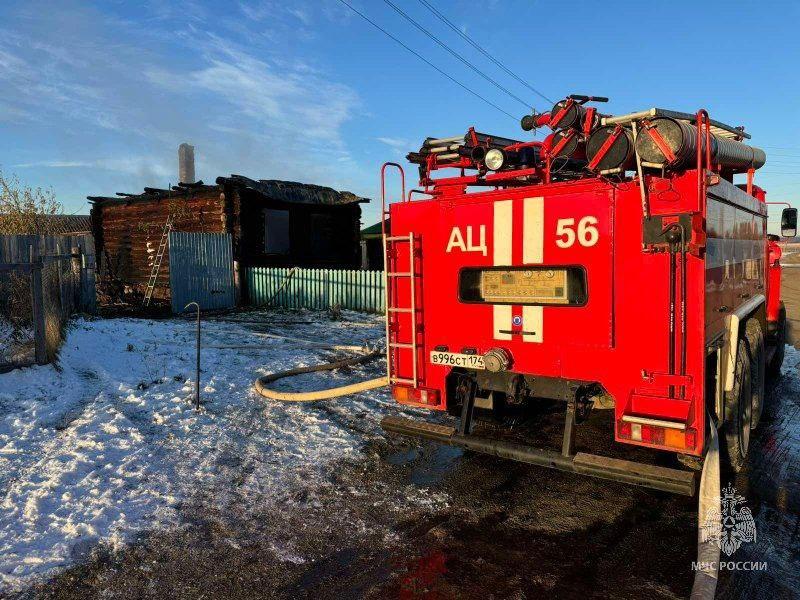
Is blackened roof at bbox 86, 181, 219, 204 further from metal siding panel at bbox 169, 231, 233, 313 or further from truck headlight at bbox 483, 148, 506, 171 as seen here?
truck headlight at bbox 483, 148, 506, 171

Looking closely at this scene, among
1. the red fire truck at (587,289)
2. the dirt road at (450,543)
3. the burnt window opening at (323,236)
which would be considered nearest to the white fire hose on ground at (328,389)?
the red fire truck at (587,289)

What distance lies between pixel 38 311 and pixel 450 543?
6.07m

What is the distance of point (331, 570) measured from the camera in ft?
11.6

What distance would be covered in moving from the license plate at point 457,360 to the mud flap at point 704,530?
1848 millimetres

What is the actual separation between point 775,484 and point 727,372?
4.41 ft

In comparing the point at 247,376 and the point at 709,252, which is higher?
the point at 709,252

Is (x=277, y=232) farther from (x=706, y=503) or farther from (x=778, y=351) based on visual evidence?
(x=706, y=503)

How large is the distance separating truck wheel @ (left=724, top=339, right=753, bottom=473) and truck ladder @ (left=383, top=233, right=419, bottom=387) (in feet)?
9.11

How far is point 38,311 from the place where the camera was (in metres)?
6.91

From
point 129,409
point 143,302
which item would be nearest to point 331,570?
point 129,409

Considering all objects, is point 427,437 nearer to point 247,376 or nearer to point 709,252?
point 709,252

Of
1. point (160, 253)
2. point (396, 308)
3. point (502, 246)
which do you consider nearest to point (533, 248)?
point (502, 246)

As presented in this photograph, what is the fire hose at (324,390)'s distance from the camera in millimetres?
6185

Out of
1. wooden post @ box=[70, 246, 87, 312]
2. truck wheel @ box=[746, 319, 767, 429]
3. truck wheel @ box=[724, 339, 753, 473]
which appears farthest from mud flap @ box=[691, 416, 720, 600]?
wooden post @ box=[70, 246, 87, 312]
